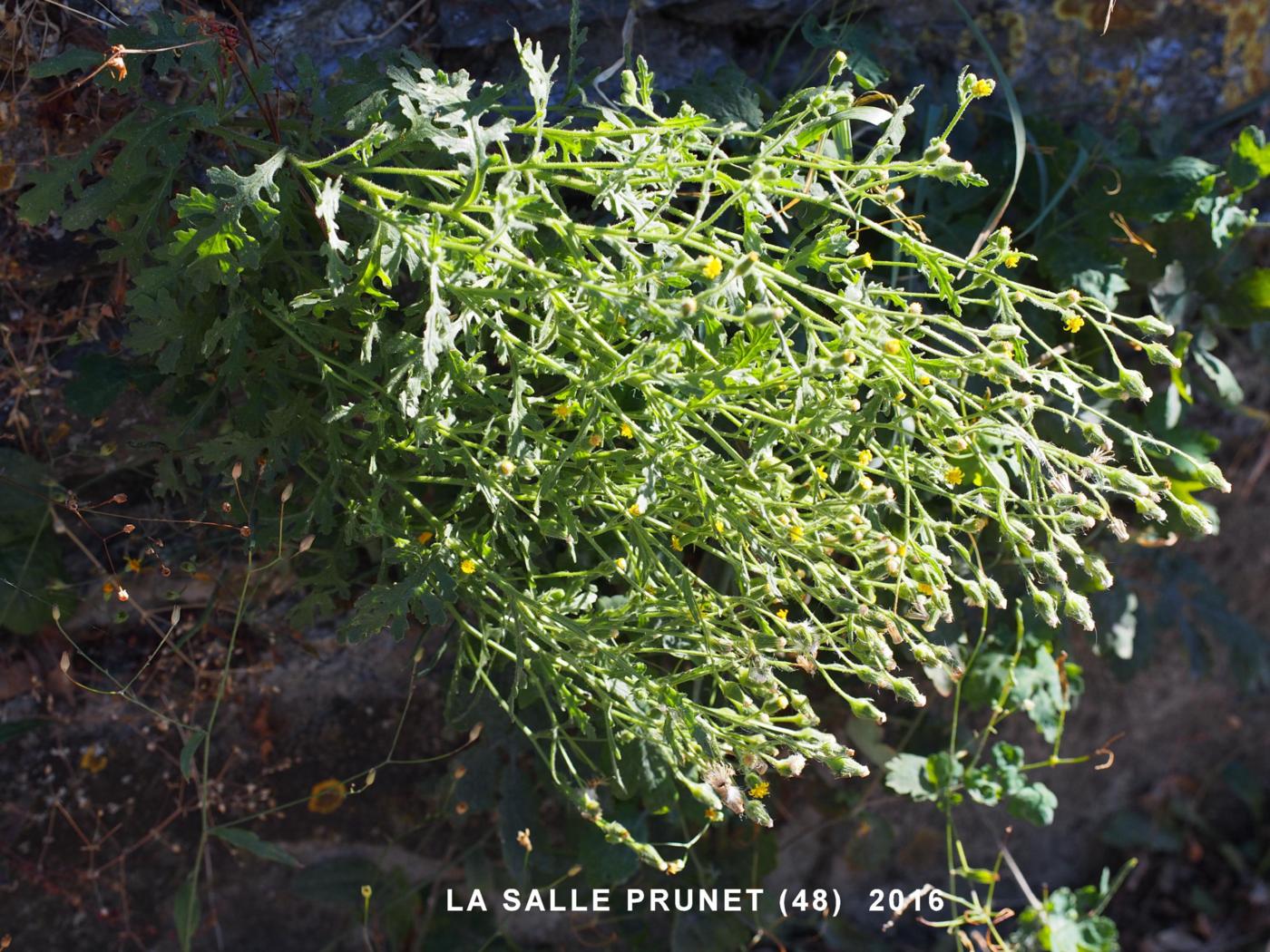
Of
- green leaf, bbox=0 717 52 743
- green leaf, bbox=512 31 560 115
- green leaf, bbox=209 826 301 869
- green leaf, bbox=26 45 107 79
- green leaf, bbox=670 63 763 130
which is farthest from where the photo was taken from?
green leaf, bbox=0 717 52 743

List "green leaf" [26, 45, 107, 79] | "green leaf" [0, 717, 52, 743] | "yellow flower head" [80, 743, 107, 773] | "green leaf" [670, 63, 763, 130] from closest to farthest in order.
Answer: "green leaf" [26, 45, 107, 79]
"green leaf" [670, 63, 763, 130]
"green leaf" [0, 717, 52, 743]
"yellow flower head" [80, 743, 107, 773]

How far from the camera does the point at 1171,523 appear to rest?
7.70 ft

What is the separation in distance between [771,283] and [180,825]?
5.52ft

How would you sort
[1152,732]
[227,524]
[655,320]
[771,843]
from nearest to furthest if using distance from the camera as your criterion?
[655,320] → [227,524] → [771,843] → [1152,732]

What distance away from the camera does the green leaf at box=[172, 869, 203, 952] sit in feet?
6.76

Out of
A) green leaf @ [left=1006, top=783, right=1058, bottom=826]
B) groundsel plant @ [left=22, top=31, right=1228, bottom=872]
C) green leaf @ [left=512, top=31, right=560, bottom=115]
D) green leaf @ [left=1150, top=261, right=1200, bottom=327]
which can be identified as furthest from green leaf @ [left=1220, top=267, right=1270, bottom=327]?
green leaf @ [left=512, top=31, right=560, bottom=115]

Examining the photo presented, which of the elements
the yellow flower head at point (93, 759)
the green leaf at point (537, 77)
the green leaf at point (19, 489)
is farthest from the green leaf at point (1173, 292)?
the yellow flower head at point (93, 759)

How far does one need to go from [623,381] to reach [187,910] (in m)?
1.49

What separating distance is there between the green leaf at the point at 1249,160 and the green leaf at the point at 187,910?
2389 millimetres

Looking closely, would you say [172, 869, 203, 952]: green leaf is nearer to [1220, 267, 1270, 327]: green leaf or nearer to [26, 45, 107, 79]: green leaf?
[26, 45, 107, 79]: green leaf

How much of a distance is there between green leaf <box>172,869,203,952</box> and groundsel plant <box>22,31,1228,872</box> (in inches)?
34.4

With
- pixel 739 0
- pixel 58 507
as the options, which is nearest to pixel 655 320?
pixel 739 0

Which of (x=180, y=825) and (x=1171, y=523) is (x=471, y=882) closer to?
(x=180, y=825)

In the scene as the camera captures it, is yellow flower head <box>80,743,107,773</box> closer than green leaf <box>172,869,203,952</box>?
No
